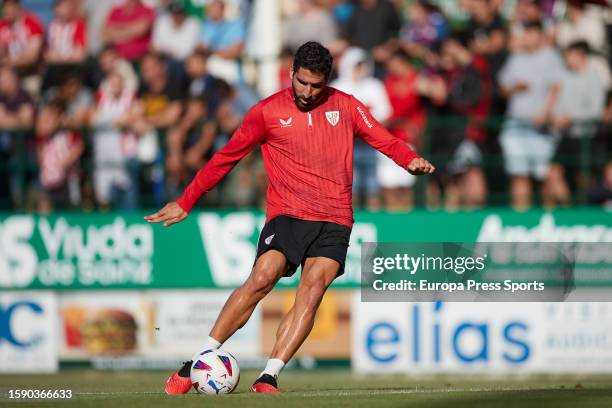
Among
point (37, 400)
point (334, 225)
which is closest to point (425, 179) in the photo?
point (334, 225)

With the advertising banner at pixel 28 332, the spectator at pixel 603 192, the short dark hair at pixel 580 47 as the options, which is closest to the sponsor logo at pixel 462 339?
the spectator at pixel 603 192

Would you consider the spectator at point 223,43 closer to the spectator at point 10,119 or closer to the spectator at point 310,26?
the spectator at point 310,26

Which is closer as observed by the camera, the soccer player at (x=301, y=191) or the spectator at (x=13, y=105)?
the soccer player at (x=301, y=191)

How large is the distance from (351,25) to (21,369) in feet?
20.4

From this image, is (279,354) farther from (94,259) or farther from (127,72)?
(127,72)

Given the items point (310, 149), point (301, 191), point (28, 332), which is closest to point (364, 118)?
point (310, 149)

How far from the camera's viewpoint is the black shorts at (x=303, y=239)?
363 inches

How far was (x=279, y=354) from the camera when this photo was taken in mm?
8953

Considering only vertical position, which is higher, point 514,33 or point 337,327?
point 514,33

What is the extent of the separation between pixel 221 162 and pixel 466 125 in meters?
6.85

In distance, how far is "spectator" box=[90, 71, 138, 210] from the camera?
16.5m

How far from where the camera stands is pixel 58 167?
16609 mm

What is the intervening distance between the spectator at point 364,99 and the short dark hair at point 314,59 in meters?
6.68

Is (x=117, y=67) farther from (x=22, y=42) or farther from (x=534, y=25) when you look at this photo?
(x=534, y=25)
